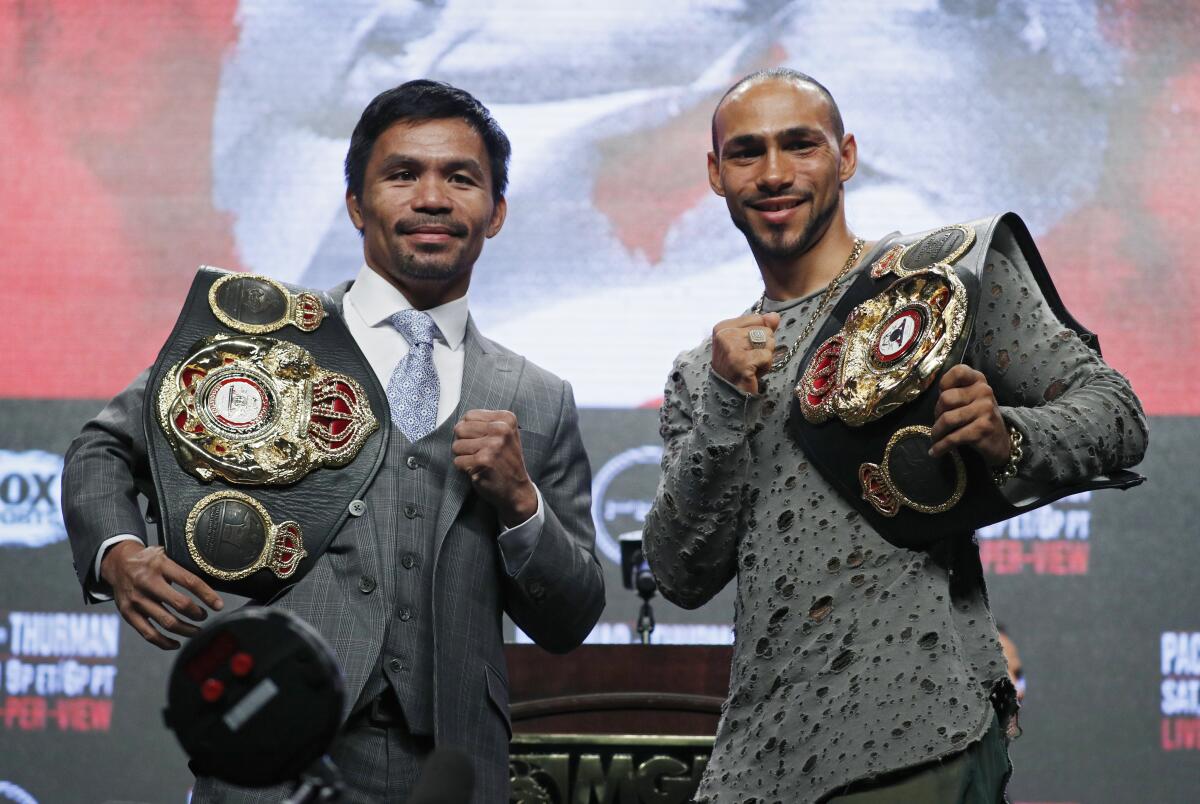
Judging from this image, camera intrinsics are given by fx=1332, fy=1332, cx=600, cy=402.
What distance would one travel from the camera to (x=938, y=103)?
5.17m

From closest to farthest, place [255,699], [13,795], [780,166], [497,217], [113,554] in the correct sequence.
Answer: [255,699] → [113,554] → [780,166] → [497,217] → [13,795]

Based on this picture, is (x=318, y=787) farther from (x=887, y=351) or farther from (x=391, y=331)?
(x=391, y=331)

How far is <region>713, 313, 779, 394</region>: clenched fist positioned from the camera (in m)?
1.79

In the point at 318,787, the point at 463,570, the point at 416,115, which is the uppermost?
the point at 416,115

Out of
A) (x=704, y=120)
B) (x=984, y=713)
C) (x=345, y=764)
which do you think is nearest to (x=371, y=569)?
(x=345, y=764)

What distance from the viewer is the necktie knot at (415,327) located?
2152mm

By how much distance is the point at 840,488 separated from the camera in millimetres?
1800

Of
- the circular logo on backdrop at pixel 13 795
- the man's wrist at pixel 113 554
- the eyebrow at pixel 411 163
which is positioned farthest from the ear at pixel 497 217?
the circular logo on backdrop at pixel 13 795

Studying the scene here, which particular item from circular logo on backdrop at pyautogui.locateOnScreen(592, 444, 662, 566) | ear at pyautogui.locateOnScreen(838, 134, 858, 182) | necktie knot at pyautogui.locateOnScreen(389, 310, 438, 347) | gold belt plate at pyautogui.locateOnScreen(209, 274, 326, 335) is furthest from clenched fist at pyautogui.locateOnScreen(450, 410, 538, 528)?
circular logo on backdrop at pyautogui.locateOnScreen(592, 444, 662, 566)

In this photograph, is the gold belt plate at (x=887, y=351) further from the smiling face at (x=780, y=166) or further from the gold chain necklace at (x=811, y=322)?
the smiling face at (x=780, y=166)

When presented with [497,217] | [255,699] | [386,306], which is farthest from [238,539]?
[255,699]

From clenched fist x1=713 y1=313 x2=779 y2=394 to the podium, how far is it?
1.62m

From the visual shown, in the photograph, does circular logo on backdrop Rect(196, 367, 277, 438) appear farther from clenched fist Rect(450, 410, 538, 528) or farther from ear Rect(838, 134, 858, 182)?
ear Rect(838, 134, 858, 182)

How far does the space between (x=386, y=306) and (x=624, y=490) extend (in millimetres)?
2947
